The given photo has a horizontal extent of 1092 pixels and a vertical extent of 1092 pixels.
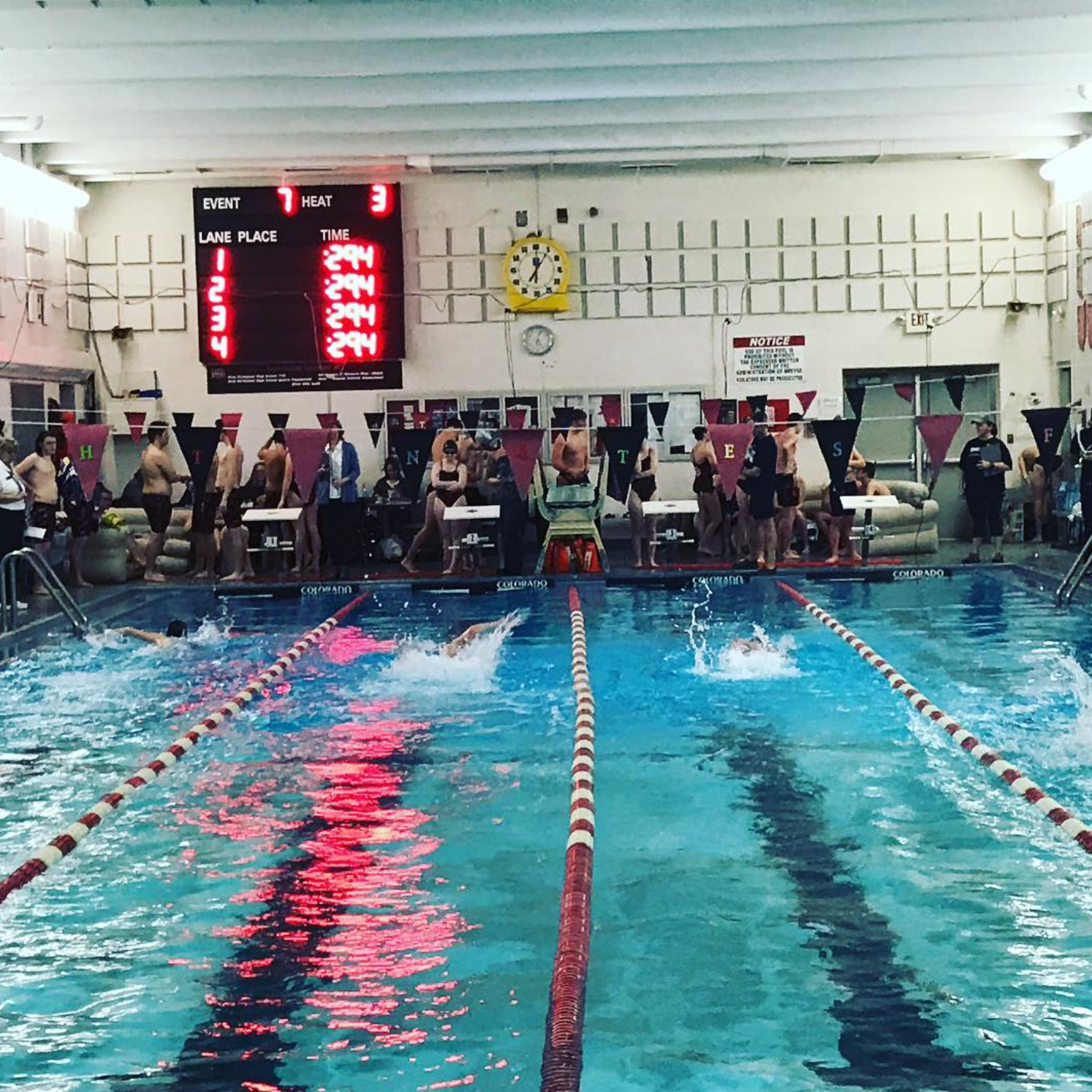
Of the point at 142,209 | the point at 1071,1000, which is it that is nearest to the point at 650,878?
the point at 1071,1000

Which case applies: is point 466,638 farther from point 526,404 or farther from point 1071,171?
point 1071,171

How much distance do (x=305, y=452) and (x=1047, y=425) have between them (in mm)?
6799

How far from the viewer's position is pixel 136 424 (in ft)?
56.4

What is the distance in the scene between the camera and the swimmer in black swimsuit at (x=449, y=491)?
584 inches

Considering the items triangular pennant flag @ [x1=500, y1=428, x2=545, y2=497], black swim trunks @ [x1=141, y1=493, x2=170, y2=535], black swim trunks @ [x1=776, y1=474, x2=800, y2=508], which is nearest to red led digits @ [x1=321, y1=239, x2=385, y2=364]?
triangular pennant flag @ [x1=500, y1=428, x2=545, y2=497]

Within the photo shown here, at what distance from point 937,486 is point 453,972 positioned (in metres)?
14.1

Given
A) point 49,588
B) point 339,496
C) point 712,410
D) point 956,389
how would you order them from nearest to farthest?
point 49,588 → point 339,496 → point 712,410 → point 956,389

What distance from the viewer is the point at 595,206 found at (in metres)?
17.5

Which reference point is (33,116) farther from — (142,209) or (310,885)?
(310,885)

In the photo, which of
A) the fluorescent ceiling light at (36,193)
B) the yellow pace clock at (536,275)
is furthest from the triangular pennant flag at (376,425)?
the fluorescent ceiling light at (36,193)

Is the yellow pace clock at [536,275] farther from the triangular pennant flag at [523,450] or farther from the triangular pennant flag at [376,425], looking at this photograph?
the triangular pennant flag at [523,450]

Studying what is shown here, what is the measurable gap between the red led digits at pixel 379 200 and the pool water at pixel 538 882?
300 inches

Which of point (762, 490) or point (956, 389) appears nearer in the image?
point (762, 490)

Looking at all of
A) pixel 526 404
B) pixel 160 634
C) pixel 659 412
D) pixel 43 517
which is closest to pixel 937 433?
pixel 659 412
